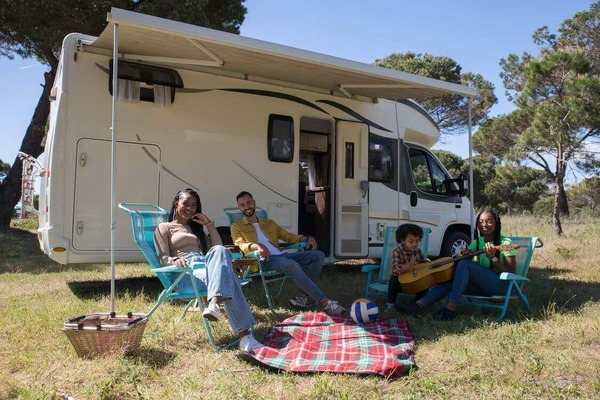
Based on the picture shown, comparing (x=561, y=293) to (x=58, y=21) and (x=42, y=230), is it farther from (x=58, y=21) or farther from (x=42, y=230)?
(x=58, y=21)

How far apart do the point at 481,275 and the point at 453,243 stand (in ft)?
9.46

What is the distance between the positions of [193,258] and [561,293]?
3693mm

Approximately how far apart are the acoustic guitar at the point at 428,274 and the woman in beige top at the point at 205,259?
1.65 meters

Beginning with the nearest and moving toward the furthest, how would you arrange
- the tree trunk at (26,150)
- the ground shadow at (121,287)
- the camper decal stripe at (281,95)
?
the ground shadow at (121,287) < the camper decal stripe at (281,95) < the tree trunk at (26,150)

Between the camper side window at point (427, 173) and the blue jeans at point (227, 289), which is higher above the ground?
the camper side window at point (427, 173)

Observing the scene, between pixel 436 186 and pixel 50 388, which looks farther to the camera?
pixel 436 186

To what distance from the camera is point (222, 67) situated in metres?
5.21

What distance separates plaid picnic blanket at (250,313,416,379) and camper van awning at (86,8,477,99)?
2228 millimetres

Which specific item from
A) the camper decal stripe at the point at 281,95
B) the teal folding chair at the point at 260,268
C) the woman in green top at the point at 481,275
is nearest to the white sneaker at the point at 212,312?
the teal folding chair at the point at 260,268

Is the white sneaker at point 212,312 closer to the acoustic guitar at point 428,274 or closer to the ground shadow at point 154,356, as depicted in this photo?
the ground shadow at point 154,356

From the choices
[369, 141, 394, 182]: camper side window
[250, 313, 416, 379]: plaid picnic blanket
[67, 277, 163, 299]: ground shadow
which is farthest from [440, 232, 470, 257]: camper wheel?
[67, 277, 163, 299]: ground shadow

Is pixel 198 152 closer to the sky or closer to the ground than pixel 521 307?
closer to the sky

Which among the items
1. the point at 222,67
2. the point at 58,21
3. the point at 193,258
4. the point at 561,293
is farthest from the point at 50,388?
the point at 58,21

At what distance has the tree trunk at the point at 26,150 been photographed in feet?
34.7
